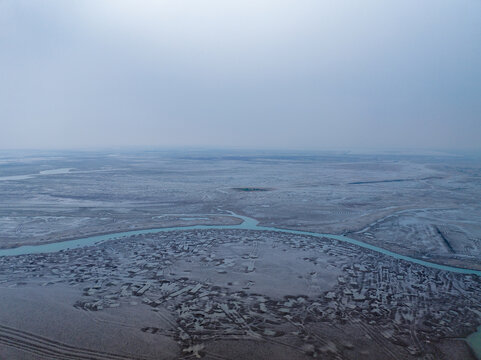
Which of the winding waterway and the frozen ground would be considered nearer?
the frozen ground

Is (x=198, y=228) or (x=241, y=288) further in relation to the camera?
(x=198, y=228)

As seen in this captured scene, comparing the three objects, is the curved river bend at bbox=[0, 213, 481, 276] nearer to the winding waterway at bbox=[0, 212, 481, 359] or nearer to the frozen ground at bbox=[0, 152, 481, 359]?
the winding waterway at bbox=[0, 212, 481, 359]

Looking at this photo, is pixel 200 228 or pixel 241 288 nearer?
pixel 241 288

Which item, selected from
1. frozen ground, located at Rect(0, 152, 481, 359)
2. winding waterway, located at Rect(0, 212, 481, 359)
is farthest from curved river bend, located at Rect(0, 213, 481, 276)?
frozen ground, located at Rect(0, 152, 481, 359)

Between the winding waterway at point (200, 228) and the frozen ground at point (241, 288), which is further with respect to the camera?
the winding waterway at point (200, 228)

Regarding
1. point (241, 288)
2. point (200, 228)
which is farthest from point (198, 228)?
point (241, 288)

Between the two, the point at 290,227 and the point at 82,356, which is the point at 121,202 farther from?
the point at 82,356

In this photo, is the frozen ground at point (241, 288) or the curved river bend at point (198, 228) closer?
the frozen ground at point (241, 288)

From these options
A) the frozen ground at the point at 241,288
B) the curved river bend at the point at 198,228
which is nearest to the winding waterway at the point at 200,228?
the curved river bend at the point at 198,228

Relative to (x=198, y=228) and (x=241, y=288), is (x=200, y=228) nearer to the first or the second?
(x=198, y=228)

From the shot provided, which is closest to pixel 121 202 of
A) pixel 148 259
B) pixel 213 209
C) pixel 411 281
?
pixel 213 209

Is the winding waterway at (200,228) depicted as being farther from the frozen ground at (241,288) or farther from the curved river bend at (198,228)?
the frozen ground at (241,288)
